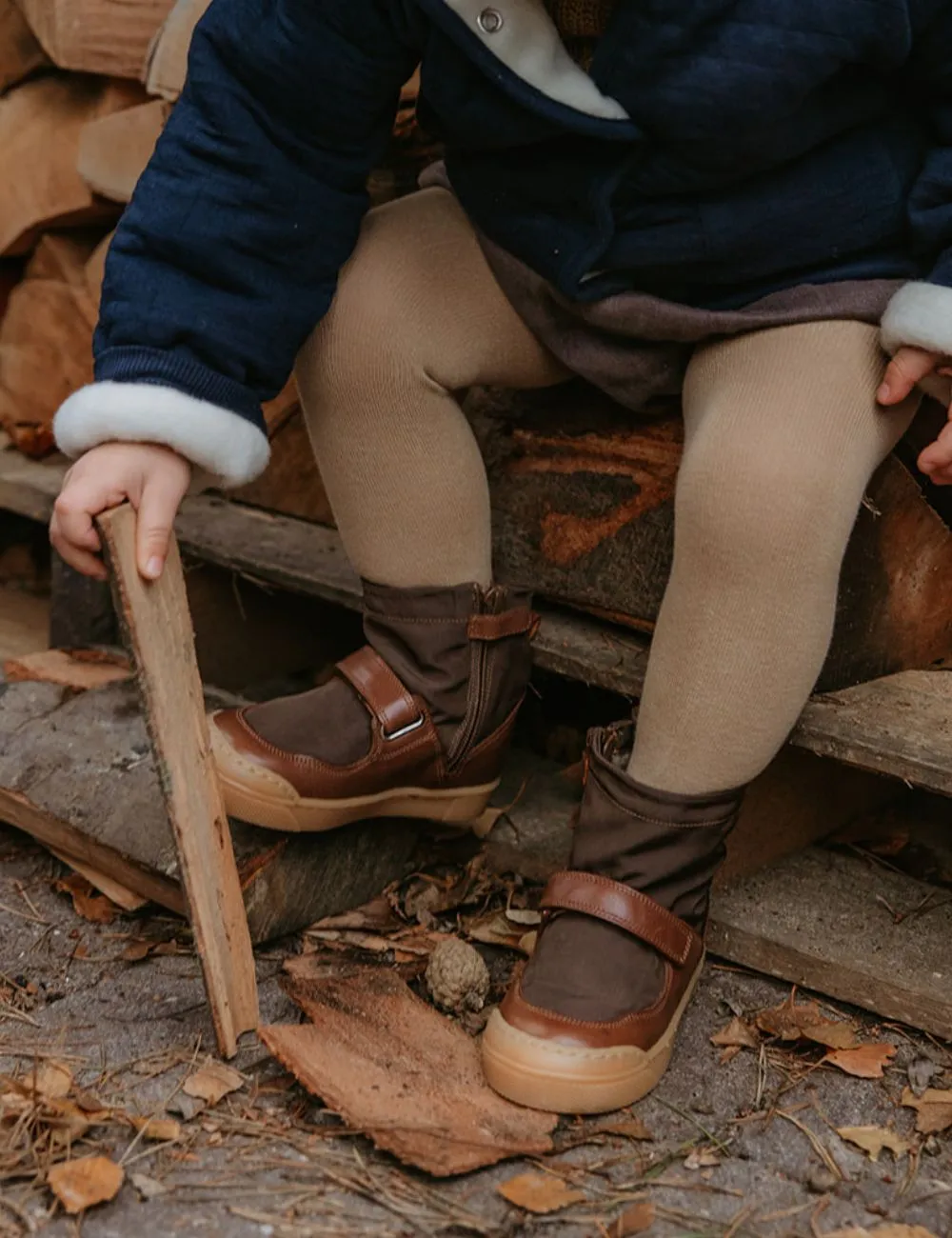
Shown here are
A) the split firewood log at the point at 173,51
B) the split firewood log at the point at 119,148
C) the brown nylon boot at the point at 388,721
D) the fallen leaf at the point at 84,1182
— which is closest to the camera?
the fallen leaf at the point at 84,1182

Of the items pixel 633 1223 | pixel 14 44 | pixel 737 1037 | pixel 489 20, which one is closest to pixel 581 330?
pixel 489 20

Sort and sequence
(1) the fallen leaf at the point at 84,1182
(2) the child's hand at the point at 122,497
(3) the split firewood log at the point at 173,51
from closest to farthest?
(1) the fallen leaf at the point at 84,1182 < (2) the child's hand at the point at 122,497 < (3) the split firewood log at the point at 173,51

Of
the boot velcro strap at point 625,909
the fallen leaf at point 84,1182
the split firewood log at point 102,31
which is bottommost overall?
the boot velcro strap at point 625,909

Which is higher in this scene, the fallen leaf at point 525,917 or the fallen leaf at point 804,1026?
the fallen leaf at point 804,1026

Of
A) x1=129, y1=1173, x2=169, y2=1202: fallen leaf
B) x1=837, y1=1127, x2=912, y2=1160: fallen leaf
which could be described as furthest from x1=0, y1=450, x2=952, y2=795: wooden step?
x1=129, y1=1173, x2=169, y2=1202: fallen leaf

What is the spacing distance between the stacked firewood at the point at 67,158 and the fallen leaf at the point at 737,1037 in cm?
91

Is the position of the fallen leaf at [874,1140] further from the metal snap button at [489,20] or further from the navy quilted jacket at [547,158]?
the metal snap button at [489,20]

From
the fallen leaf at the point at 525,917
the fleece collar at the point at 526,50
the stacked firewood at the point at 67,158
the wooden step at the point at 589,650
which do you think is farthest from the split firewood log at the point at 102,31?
the fallen leaf at the point at 525,917

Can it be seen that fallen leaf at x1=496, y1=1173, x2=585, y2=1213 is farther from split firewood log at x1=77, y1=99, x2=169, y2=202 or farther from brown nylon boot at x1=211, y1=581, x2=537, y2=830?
split firewood log at x1=77, y1=99, x2=169, y2=202

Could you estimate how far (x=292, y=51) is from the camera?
118 cm

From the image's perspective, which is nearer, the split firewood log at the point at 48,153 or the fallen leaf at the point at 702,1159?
the fallen leaf at the point at 702,1159

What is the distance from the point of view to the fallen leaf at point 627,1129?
1.07m

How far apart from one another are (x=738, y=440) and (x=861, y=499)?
0.51 ft

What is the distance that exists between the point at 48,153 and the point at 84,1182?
139 centimetres
